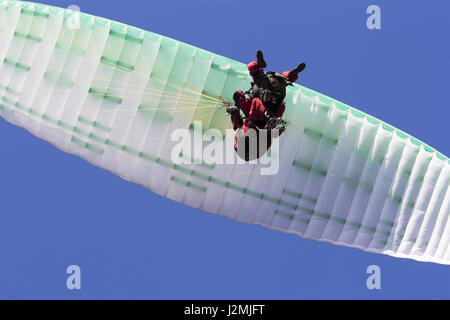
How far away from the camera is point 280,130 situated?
16.8 meters

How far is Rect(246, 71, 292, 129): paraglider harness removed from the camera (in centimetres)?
1568

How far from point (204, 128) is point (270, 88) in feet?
9.07

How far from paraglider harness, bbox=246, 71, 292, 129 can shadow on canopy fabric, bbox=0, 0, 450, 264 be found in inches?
75.4

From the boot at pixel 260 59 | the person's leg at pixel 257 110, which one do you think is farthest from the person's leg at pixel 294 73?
the person's leg at pixel 257 110

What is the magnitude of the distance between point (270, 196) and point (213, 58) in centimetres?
424

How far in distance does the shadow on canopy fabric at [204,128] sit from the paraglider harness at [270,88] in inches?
75.4

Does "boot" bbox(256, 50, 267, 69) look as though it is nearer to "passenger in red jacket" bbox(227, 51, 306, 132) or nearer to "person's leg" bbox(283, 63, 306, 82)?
"passenger in red jacket" bbox(227, 51, 306, 132)

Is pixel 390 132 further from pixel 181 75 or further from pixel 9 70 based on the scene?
pixel 9 70

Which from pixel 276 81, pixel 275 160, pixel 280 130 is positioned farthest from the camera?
pixel 275 160

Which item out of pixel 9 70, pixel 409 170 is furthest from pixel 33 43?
pixel 409 170

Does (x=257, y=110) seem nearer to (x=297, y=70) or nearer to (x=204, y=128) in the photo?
(x=297, y=70)

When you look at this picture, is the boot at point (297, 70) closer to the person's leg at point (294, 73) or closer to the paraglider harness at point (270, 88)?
the person's leg at point (294, 73)

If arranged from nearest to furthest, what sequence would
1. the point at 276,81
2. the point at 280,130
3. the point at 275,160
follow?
1. the point at 276,81
2. the point at 280,130
3. the point at 275,160

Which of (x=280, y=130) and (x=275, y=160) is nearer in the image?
(x=280, y=130)
